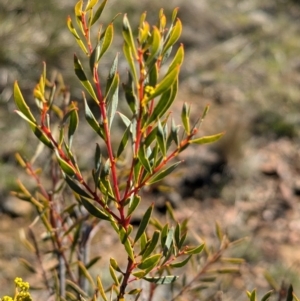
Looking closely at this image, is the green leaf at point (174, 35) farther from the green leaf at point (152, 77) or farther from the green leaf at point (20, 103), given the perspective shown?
the green leaf at point (20, 103)

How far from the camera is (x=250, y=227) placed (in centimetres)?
372

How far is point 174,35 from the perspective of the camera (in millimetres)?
532

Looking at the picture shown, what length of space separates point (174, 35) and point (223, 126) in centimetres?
415

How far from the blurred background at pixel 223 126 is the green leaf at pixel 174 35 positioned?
7.77ft

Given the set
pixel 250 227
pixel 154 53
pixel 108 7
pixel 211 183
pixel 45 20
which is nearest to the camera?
pixel 154 53

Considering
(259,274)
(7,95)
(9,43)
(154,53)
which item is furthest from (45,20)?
(154,53)

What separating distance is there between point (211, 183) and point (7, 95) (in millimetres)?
1708

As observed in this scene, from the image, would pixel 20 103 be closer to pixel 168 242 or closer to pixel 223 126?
pixel 168 242

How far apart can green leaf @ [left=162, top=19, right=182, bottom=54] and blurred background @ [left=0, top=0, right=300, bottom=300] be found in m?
2.37

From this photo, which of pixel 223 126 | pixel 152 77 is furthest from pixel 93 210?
pixel 223 126

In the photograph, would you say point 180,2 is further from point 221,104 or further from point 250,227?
point 250,227

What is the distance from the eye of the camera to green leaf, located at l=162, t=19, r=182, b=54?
1.71 feet

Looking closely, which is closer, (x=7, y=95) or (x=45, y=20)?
(x=7, y=95)

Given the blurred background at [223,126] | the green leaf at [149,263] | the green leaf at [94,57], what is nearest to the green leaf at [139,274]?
the green leaf at [149,263]
